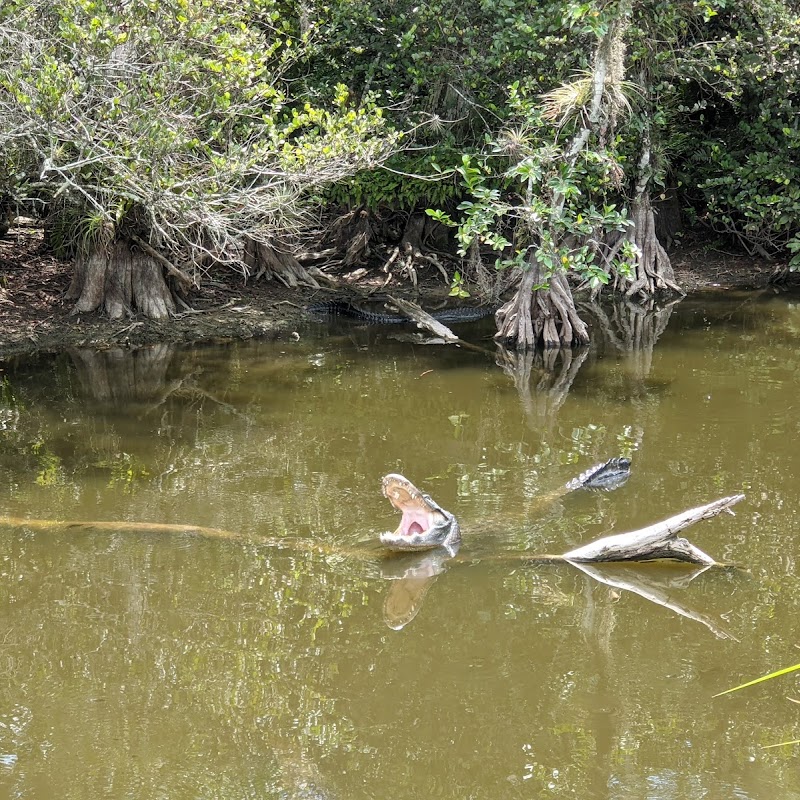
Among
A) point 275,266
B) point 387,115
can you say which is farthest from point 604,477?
point 275,266

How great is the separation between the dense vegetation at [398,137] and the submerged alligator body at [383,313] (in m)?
0.35

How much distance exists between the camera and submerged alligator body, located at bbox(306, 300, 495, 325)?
11477 millimetres

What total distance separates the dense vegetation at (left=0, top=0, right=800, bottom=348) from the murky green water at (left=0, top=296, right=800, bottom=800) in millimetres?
1852

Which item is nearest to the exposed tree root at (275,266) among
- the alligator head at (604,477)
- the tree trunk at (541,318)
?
the tree trunk at (541,318)

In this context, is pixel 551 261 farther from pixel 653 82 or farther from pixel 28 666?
pixel 28 666

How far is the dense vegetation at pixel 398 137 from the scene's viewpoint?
7.84 metres

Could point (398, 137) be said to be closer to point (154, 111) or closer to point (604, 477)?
point (154, 111)

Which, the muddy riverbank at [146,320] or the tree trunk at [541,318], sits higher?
the tree trunk at [541,318]

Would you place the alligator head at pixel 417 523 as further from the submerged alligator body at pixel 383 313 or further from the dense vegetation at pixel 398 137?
the submerged alligator body at pixel 383 313

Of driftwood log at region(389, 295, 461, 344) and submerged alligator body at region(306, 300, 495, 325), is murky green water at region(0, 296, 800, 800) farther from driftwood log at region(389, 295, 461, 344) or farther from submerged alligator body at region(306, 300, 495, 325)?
submerged alligator body at region(306, 300, 495, 325)

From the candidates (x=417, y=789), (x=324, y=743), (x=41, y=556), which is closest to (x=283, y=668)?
(x=324, y=743)

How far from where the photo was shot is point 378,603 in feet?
16.3

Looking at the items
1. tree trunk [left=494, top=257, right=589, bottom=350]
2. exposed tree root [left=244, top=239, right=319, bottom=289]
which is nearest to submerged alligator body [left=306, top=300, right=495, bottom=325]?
exposed tree root [left=244, top=239, right=319, bottom=289]

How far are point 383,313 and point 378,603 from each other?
691cm
